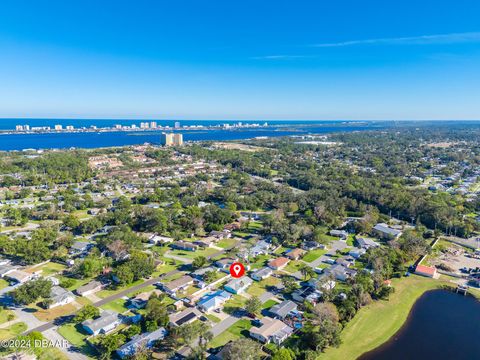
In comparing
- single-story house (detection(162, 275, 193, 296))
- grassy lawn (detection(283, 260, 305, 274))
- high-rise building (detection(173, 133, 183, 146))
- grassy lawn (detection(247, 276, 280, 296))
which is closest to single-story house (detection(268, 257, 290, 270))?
grassy lawn (detection(283, 260, 305, 274))

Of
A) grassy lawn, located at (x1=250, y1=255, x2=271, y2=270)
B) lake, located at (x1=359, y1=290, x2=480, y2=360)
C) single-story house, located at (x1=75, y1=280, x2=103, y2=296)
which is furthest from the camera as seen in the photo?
grassy lawn, located at (x1=250, y1=255, x2=271, y2=270)

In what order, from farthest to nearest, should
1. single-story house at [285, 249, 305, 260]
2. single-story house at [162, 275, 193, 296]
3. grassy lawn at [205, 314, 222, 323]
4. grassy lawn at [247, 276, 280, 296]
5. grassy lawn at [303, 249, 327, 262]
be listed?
grassy lawn at [303, 249, 327, 262] → single-story house at [285, 249, 305, 260] → grassy lawn at [247, 276, 280, 296] → single-story house at [162, 275, 193, 296] → grassy lawn at [205, 314, 222, 323]

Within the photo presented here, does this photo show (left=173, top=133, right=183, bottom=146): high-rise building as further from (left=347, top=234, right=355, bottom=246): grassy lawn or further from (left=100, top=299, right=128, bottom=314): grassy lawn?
(left=100, top=299, right=128, bottom=314): grassy lawn

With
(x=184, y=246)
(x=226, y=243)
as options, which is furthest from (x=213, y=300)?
(x=226, y=243)

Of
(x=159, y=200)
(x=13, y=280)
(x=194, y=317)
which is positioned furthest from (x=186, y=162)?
(x=194, y=317)

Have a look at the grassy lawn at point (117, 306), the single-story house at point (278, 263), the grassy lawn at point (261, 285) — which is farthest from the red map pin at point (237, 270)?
the grassy lawn at point (117, 306)

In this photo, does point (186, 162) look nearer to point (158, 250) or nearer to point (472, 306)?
point (158, 250)
